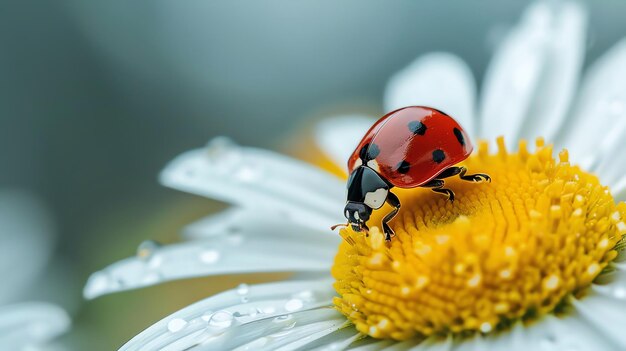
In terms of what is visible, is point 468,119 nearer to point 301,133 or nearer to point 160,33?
point 301,133

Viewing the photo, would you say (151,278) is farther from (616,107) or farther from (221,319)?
(616,107)

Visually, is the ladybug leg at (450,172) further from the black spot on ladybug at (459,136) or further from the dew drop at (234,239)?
the dew drop at (234,239)

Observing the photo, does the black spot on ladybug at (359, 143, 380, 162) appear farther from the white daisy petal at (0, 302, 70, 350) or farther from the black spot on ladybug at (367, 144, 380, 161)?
the white daisy petal at (0, 302, 70, 350)

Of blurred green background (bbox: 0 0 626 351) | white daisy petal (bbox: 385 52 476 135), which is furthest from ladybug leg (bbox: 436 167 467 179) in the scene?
blurred green background (bbox: 0 0 626 351)

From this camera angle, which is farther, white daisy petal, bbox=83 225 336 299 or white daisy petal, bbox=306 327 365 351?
white daisy petal, bbox=83 225 336 299

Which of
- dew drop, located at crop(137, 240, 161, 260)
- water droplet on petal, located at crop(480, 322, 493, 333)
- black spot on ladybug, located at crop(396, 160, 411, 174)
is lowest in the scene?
water droplet on petal, located at crop(480, 322, 493, 333)

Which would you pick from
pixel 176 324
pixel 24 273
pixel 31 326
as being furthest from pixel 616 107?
pixel 24 273

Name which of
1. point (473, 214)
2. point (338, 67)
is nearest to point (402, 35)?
point (338, 67)
